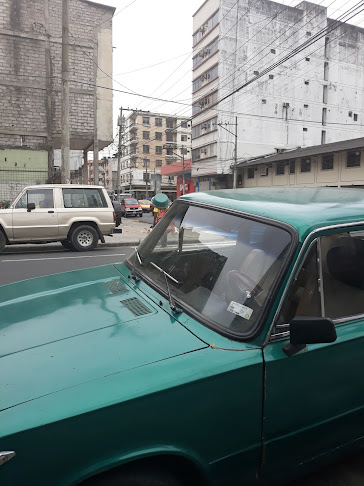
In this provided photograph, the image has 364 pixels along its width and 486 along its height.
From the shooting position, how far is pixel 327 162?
31703mm

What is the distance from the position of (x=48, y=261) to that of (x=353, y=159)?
27.7 meters

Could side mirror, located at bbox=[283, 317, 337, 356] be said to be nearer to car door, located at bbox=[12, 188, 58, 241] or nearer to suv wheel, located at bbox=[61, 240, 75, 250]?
car door, located at bbox=[12, 188, 58, 241]

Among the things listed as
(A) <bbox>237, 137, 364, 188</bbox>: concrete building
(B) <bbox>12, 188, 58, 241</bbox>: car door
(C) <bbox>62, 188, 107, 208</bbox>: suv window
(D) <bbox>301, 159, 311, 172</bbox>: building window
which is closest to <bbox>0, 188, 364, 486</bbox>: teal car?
(B) <bbox>12, 188, 58, 241</bbox>: car door

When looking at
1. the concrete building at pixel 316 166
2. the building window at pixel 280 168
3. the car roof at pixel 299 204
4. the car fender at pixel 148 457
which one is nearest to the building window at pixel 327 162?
the concrete building at pixel 316 166

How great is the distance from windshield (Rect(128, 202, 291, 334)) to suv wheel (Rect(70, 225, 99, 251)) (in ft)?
26.9

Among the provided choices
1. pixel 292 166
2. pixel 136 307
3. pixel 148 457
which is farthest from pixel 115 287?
pixel 292 166

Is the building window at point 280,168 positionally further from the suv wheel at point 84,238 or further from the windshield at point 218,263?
the windshield at point 218,263

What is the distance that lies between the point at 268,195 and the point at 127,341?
1.40 meters

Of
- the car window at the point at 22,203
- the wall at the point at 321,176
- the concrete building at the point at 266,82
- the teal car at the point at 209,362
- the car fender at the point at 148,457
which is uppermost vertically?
the concrete building at the point at 266,82

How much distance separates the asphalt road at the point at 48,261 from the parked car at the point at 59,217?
0.41m

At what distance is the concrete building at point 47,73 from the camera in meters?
17.9

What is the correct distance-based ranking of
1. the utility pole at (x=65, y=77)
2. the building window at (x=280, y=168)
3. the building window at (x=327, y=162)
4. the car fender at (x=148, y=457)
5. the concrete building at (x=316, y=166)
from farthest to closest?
the building window at (x=280, y=168) < the building window at (x=327, y=162) < the concrete building at (x=316, y=166) < the utility pole at (x=65, y=77) < the car fender at (x=148, y=457)

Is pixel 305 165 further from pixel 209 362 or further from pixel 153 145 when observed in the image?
pixel 153 145

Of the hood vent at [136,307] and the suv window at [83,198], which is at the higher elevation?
the suv window at [83,198]
